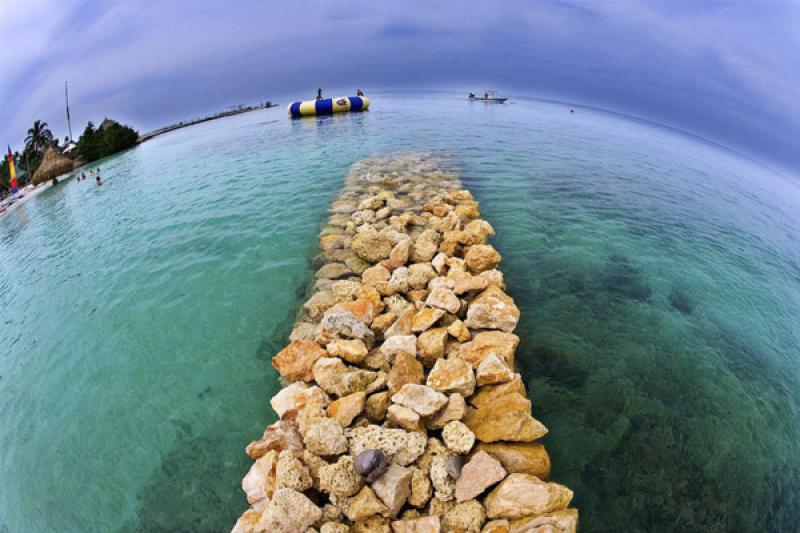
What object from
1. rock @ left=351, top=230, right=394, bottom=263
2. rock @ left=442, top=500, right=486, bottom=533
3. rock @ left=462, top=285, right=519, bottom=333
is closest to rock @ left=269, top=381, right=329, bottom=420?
rock @ left=442, top=500, right=486, bottom=533

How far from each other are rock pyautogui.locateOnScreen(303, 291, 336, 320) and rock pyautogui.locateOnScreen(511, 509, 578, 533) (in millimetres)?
6588

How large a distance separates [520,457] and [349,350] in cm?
387

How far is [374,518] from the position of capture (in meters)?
4.99

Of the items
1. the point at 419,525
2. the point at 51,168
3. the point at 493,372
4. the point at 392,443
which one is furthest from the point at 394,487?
the point at 51,168

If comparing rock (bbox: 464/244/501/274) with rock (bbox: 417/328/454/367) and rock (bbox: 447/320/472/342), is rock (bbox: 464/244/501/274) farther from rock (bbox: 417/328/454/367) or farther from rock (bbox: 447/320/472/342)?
rock (bbox: 417/328/454/367)

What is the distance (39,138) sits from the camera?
81125 millimetres

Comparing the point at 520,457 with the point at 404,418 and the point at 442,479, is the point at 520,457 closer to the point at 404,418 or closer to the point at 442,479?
the point at 442,479

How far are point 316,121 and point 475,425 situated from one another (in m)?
56.0

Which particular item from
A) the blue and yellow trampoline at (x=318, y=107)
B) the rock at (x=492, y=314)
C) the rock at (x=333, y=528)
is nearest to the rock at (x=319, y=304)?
the rock at (x=492, y=314)

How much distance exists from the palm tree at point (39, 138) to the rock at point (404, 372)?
11271 centimetres

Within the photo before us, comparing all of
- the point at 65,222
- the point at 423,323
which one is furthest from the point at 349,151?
the point at 423,323

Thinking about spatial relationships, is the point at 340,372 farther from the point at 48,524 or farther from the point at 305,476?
the point at 48,524

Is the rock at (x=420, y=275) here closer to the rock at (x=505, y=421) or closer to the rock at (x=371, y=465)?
the rock at (x=505, y=421)

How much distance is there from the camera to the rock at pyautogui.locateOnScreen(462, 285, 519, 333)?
26.6 feet
